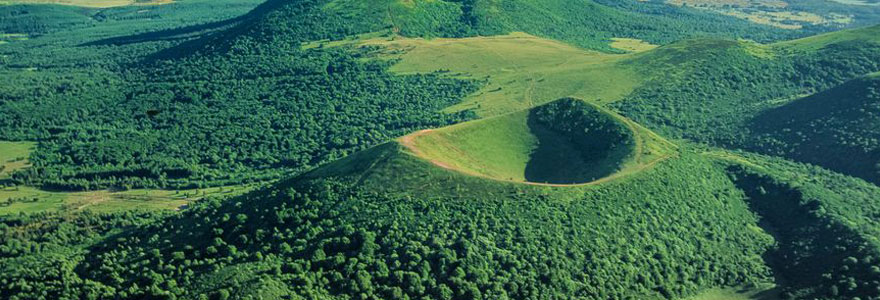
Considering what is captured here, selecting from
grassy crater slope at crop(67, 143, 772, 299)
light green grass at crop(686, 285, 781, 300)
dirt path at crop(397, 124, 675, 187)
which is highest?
dirt path at crop(397, 124, 675, 187)

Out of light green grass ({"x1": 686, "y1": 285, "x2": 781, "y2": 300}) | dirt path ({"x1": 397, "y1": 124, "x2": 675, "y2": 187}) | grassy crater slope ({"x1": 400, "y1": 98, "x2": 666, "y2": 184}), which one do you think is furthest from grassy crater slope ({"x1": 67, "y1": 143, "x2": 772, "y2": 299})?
grassy crater slope ({"x1": 400, "y1": 98, "x2": 666, "y2": 184})

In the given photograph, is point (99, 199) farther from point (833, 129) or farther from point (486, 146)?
point (833, 129)

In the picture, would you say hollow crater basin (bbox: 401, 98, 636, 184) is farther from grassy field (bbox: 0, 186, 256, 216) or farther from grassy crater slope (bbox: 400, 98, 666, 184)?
grassy field (bbox: 0, 186, 256, 216)

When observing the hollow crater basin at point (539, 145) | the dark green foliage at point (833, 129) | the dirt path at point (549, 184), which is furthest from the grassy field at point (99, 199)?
the dark green foliage at point (833, 129)

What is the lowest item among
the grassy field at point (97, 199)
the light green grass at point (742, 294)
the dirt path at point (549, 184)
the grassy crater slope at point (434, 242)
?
the grassy field at point (97, 199)

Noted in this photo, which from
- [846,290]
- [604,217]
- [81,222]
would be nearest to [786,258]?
[846,290]

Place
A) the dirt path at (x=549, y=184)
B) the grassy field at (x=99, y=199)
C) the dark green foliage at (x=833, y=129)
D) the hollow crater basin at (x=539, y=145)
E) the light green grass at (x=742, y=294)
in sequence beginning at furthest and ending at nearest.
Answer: the grassy field at (x=99, y=199) → the dark green foliage at (x=833, y=129) → the hollow crater basin at (x=539, y=145) → the dirt path at (x=549, y=184) → the light green grass at (x=742, y=294)

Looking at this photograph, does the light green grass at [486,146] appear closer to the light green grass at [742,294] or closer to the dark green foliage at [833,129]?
the light green grass at [742,294]

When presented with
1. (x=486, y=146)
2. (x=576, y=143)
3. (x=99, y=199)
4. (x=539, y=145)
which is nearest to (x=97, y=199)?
(x=99, y=199)

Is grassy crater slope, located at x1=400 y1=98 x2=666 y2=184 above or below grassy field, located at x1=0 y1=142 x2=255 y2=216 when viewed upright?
above
